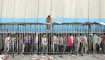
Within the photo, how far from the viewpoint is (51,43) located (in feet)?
59.0

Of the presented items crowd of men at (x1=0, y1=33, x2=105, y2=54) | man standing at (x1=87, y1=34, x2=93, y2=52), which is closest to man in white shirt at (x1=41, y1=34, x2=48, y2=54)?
crowd of men at (x1=0, y1=33, x2=105, y2=54)

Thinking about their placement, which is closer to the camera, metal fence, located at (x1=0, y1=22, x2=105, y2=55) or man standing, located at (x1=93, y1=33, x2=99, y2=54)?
metal fence, located at (x1=0, y1=22, x2=105, y2=55)

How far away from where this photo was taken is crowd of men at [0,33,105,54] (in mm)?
17956

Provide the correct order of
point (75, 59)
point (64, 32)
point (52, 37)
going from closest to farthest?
1. point (75, 59)
2. point (52, 37)
3. point (64, 32)

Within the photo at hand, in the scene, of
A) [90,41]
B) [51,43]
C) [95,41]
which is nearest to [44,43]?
[51,43]

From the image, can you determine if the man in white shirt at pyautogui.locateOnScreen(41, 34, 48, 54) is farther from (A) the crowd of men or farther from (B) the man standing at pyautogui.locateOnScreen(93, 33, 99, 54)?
(B) the man standing at pyautogui.locateOnScreen(93, 33, 99, 54)

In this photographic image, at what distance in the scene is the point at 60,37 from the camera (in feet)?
60.3

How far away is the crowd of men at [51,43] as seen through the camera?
18.0 metres

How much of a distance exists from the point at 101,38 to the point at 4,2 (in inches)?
370

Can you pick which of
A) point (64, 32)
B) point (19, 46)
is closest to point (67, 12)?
point (64, 32)

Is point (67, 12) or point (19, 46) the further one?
point (67, 12)

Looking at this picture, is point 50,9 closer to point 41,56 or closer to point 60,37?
point 60,37

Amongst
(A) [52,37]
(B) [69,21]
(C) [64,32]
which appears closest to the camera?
(A) [52,37]

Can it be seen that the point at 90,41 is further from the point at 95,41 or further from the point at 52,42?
the point at 52,42
